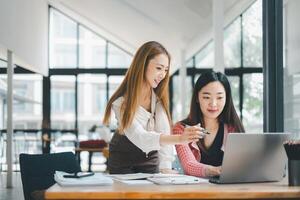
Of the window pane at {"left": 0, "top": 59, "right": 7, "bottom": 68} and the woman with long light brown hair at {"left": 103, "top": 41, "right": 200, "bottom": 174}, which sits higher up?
the window pane at {"left": 0, "top": 59, "right": 7, "bottom": 68}

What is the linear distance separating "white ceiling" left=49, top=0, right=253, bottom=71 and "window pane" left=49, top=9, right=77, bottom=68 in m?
0.41

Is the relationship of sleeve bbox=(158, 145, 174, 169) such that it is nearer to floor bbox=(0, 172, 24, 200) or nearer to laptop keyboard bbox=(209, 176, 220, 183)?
laptop keyboard bbox=(209, 176, 220, 183)

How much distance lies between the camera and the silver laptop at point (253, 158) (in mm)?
2246

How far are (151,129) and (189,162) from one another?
0.28 meters

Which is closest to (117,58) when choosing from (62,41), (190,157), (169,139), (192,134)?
(62,41)

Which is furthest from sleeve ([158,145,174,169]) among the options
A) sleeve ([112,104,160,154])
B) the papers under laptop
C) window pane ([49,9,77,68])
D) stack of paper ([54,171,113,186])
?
window pane ([49,9,77,68])

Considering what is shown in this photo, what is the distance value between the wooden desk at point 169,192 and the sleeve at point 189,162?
477 millimetres

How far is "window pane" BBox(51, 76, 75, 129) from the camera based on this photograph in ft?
47.2

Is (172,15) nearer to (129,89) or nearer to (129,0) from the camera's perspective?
(129,0)

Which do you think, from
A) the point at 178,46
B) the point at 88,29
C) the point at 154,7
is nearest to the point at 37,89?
the point at 88,29

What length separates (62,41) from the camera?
47.9ft

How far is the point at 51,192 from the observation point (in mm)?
1953

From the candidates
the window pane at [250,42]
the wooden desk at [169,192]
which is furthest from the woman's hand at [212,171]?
the window pane at [250,42]

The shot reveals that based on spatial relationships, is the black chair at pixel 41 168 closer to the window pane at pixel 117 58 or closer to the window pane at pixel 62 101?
the window pane at pixel 62 101
